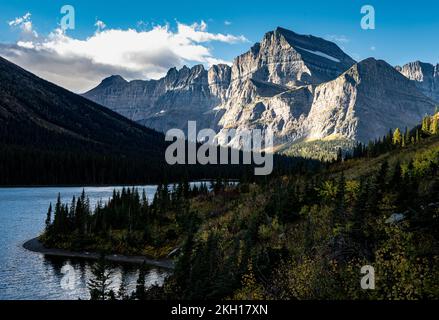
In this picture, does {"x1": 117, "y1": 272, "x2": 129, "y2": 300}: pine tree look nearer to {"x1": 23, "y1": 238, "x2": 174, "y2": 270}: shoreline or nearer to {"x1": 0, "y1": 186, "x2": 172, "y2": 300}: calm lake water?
{"x1": 0, "y1": 186, "x2": 172, "y2": 300}: calm lake water

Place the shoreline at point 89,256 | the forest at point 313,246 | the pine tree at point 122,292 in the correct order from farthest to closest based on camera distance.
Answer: the shoreline at point 89,256 → the pine tree at point 122,292 → the forest at point 313,246

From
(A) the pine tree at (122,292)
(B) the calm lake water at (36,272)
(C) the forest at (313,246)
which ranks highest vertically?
(C) the forest at (313,246)

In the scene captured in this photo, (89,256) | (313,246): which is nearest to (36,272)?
(89,256)

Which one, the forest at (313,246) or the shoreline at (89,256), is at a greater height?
the forest at (313,246)

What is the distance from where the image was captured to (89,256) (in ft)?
230

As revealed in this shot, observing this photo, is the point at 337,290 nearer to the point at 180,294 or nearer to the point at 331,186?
the point at 180,294

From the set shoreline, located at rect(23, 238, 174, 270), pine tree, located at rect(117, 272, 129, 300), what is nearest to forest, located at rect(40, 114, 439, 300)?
pine tree, located at rect(117, 272, 129, 300)

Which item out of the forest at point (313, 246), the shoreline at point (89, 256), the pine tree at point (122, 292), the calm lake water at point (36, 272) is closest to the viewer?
the forest at point (313, 246)

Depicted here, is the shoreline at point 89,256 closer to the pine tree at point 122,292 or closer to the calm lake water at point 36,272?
the calm lake water at point 36,272

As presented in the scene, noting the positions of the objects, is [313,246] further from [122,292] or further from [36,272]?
[36,272]

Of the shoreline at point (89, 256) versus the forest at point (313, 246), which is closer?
the forest at point (313, 246)

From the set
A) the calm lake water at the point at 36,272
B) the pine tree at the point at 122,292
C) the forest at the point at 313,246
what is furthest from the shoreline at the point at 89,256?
the pine tree at the point at 122,292

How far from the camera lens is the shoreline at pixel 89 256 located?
65.8m
